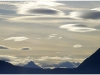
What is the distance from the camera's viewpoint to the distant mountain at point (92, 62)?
886 centimetres

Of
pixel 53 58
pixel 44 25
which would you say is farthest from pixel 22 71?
pixel 44 25

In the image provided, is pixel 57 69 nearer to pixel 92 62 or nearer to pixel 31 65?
pixel 31 65

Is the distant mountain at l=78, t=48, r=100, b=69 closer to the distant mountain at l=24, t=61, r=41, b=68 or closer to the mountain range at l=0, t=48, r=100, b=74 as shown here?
the mountain range at l=0, t=48, r=100, b=74

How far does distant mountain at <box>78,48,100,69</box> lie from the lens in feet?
29.1

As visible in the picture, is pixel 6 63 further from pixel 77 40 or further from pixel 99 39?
pixel 99 39

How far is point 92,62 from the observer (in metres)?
9.48

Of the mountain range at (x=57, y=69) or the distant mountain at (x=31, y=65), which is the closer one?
the distant mountain at (x=31, y=65)

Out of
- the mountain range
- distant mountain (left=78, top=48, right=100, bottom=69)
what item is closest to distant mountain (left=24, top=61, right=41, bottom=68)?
the mountain range

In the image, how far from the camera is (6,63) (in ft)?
29.5

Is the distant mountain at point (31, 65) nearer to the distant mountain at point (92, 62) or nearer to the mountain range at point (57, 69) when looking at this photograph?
the mountain range at point (57, 69)

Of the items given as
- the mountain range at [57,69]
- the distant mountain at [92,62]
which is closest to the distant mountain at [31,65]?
the mountain range at [57,69]

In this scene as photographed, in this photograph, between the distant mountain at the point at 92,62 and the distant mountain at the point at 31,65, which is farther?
the distant mountain at the point at 92,62

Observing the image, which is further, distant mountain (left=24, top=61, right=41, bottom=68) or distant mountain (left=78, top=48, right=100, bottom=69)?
distant mountain (left=78, top=48, right=100, bottom=69)

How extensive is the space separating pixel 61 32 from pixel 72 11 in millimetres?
1054
